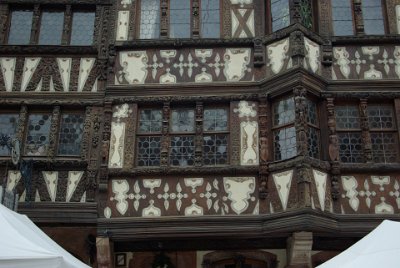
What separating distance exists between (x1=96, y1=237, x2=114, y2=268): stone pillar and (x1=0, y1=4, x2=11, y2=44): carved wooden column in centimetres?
490

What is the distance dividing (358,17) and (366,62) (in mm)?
1095

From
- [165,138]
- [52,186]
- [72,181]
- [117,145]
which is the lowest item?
[52,186]

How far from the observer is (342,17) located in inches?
451

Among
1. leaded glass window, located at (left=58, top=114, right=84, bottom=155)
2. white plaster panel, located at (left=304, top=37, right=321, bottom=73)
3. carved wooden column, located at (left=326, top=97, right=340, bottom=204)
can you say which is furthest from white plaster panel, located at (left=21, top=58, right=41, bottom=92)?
carved wooden column, located at (left=326, top=97, right=340, bottom=204)

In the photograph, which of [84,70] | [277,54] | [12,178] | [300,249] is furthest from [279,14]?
[12,178]

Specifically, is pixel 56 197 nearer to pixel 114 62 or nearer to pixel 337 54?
pixel 114 62

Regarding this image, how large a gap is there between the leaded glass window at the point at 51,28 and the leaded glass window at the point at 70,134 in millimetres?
1753

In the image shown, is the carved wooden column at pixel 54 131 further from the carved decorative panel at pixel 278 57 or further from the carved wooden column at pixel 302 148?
the carved wooden column at pixel 302 148

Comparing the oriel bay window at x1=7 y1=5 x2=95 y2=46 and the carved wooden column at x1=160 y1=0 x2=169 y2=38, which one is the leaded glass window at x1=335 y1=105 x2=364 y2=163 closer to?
the carved wooden column at x1=160 y1=0 x2=169 y2=38

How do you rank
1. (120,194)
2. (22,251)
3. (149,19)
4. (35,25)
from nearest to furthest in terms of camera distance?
(22,251) → (120,194) → (149,19) → (35,25)

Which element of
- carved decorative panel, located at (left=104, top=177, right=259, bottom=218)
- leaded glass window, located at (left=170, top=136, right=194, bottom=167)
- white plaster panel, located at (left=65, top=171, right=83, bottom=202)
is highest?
leaded glass window, located at (left=170, top=136, right=194, bottom=167)

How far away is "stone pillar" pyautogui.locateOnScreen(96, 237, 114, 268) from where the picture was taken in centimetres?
1005

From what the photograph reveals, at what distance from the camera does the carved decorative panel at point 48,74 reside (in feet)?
37.2

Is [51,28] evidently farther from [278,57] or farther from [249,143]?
[249,143]
